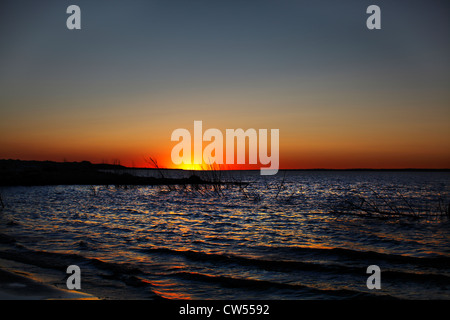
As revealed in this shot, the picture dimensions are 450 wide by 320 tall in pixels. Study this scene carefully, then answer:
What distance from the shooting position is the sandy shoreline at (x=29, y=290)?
5.52 metres

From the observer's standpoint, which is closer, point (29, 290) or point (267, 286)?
point (29, 290)

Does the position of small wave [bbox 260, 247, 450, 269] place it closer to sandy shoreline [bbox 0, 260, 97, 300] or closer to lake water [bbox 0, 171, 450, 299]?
lake water [bbox 0, 171, 450, 299]

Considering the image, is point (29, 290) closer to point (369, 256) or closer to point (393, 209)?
point (369, 256)

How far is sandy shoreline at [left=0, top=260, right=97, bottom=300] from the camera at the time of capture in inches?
217

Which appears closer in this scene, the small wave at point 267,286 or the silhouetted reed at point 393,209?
the small wave at point 267,286

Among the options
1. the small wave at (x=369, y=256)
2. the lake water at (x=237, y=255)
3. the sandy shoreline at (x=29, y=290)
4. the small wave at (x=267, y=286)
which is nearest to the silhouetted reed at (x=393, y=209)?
the lake water at (x=237, y=255)

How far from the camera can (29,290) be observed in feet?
19.4

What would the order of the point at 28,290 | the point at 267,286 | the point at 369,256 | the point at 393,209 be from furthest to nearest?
the point at 393,209 → the point at 369,256 → the point at 267,286 → the point at 28,290

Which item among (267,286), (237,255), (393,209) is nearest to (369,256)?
(237,255)

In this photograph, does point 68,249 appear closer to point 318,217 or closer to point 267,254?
point 267,254

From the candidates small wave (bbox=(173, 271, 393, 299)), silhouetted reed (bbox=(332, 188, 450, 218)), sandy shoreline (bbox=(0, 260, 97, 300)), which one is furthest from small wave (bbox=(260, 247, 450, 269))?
sandy shoreline (bbox=(0, 260, 97, 300))

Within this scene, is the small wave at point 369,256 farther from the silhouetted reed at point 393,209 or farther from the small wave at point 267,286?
the silhouetted reed at point 393,209
